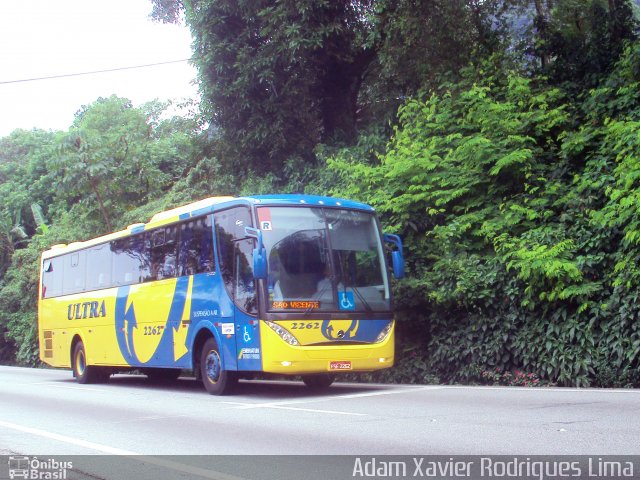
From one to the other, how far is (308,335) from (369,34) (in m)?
11.2

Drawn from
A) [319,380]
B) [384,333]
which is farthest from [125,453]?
[319,380]

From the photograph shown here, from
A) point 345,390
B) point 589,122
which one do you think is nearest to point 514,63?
point 589,122

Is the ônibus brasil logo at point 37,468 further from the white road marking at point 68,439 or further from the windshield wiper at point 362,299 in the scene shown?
the windshield wiper at point 362,299

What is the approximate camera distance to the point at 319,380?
1516cm

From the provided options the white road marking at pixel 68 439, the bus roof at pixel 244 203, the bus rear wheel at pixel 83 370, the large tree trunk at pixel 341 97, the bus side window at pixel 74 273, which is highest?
the large tree trunk at pixel 341 97

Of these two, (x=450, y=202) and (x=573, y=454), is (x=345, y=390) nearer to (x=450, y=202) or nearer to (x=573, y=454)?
(x=450, y=202)

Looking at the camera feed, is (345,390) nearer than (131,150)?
Yes

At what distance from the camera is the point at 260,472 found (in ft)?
22.9

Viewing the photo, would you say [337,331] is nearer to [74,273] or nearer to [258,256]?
[258,256]

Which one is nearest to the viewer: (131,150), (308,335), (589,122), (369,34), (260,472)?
(260,472)

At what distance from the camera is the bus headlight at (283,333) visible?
41.5 ft

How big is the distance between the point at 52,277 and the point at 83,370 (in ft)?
11.4

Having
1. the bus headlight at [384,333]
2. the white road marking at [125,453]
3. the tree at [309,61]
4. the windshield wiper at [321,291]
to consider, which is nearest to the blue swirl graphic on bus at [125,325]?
the windshield wiper at [321,291]

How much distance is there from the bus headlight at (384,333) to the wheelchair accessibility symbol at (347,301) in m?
0.73
